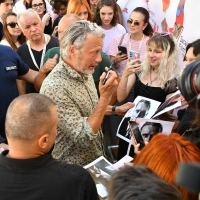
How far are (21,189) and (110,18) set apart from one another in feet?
11.8

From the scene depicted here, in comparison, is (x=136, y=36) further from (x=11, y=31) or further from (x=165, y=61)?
(x=11, y=31)

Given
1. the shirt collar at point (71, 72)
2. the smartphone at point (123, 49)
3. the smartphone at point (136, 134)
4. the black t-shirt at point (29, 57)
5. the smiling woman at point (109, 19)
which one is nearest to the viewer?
the smartphone at point (136, 134)

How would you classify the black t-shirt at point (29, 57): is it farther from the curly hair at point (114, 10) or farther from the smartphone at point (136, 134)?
the smartphone at point (136, 134)

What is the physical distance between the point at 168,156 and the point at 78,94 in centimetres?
110

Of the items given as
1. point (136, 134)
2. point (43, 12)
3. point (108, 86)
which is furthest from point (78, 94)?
point (43, 12)

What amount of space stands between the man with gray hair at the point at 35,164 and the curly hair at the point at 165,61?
171cm

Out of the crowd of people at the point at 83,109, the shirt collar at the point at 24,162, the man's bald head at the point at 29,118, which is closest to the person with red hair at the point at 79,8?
the crowd of people at the point at 83,109

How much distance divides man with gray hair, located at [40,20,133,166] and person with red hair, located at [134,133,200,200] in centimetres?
82

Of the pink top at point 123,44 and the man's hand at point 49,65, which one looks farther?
the pink top at point 123,44

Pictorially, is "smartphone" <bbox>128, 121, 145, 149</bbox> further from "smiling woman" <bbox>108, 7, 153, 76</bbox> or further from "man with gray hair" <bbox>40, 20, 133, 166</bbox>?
"smiling woman" <bbox>108, 7, 153, 76</bbox>

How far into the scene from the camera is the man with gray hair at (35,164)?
67.0 inches

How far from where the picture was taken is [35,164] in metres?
1.75

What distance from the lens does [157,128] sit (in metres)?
2.62

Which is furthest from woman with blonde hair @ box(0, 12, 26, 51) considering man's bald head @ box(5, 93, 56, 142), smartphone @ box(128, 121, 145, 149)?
man's bald head @ box(5, 93, 56, 142)
